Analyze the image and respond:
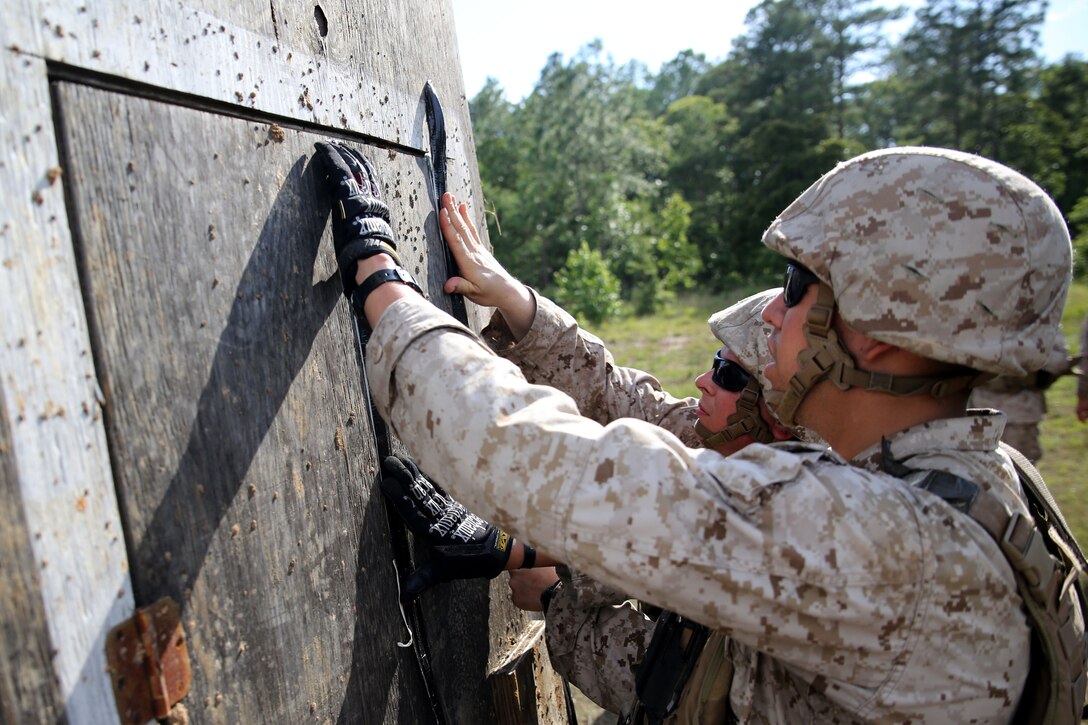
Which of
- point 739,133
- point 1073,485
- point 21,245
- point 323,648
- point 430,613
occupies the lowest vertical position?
point 1073,485

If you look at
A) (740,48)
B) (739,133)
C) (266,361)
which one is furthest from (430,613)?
(740,48)

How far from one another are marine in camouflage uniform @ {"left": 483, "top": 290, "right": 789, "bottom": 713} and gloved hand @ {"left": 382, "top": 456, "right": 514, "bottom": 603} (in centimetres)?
38

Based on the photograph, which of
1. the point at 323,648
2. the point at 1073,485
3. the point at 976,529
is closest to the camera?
the point at 976,529

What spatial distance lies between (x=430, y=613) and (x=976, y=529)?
1.41m

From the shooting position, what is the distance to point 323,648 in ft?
5.55

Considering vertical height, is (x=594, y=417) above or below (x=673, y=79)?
below

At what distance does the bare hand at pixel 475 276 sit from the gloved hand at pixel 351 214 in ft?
1.74

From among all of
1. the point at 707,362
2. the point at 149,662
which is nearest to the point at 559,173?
the point at 707,362

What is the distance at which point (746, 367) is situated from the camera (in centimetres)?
250

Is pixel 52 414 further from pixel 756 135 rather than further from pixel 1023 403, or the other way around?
pixel 756 135

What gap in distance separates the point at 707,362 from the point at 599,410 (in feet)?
35.6

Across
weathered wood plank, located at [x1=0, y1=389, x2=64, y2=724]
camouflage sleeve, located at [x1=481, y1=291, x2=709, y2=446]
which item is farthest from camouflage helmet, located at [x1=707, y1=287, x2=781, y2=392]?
weathered wood plank, located at [x1=0, y1=389, x2=64, y2=724]

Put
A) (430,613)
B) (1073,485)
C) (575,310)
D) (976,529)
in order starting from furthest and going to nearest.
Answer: (575,310), (1073,485), (430,613), (976,529)

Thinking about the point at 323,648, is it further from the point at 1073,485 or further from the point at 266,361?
the point at 1073,485
